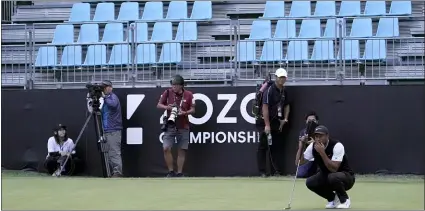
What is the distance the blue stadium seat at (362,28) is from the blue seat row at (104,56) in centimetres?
342

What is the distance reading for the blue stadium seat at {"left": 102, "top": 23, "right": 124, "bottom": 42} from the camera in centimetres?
1695

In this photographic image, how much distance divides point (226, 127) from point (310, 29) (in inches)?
117

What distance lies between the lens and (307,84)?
14.7 metres

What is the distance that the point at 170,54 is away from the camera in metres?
15.3

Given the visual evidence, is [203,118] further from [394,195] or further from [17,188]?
[394,195]

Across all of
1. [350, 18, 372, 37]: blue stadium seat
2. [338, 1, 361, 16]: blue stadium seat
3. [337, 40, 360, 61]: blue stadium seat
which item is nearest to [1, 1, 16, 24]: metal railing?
[338, 1, 361, 16]: blue stadium seat

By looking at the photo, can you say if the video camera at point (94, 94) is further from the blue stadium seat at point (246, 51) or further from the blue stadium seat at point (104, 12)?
the blue stadium seat at point (104, 12)

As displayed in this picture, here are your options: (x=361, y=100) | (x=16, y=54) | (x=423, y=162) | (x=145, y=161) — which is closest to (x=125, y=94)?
(x=145, y=161)

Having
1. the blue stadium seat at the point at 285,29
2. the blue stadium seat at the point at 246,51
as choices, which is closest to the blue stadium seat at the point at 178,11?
the blue stadium seat at the point at 285,29

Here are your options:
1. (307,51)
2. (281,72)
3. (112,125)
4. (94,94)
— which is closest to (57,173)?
(112,125)

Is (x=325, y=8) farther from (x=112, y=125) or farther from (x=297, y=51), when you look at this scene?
(x=112, y=125)

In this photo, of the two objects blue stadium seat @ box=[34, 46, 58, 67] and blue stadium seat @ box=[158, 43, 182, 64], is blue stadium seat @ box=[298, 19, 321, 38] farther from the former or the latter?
blue stadium seat @ box=[34, 46, 58, 67]

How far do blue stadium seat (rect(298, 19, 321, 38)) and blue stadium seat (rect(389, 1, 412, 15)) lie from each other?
5.87ft

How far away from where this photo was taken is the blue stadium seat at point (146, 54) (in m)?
15.4
